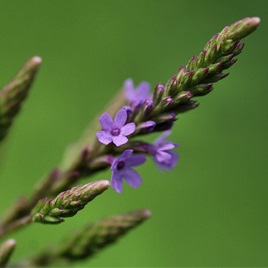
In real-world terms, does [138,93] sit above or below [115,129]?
above

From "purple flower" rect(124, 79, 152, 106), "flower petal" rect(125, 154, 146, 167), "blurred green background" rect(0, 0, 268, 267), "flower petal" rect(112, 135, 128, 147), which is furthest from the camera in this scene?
"blurred green background" rect(0, 0, 268, 267)

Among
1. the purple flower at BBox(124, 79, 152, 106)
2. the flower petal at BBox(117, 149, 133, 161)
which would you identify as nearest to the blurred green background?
the purple flower at BBox(124, 79, 152, 106)

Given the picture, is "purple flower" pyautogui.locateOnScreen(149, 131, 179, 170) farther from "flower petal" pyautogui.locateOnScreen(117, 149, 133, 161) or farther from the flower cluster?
"flower petal" pyautogui.locateOnScreen(117, 149, 133, 161)

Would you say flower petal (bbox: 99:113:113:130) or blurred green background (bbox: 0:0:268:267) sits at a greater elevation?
blurred green background (bbox: 0:0:268:267)

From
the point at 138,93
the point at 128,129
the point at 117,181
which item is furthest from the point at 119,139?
the point at 138,93

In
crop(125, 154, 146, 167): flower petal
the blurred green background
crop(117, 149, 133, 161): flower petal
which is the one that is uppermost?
the blurred green background

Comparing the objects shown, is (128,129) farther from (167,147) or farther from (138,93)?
(138,93)

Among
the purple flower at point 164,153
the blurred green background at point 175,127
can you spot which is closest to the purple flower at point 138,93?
the purple flower at point 164,153

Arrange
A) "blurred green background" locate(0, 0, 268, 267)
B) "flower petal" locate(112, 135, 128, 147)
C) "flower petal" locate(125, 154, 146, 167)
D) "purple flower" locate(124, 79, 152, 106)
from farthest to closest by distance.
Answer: "blurred green background" locate(0, 0, 268, 267) < "purple flower" locate(124, 79, 152, 106) < "flower petal" locate(125, 154, 146, 167) < "flower petal" locate(112, 135, 128, 147)

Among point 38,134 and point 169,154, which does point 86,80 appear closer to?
point 38,134
